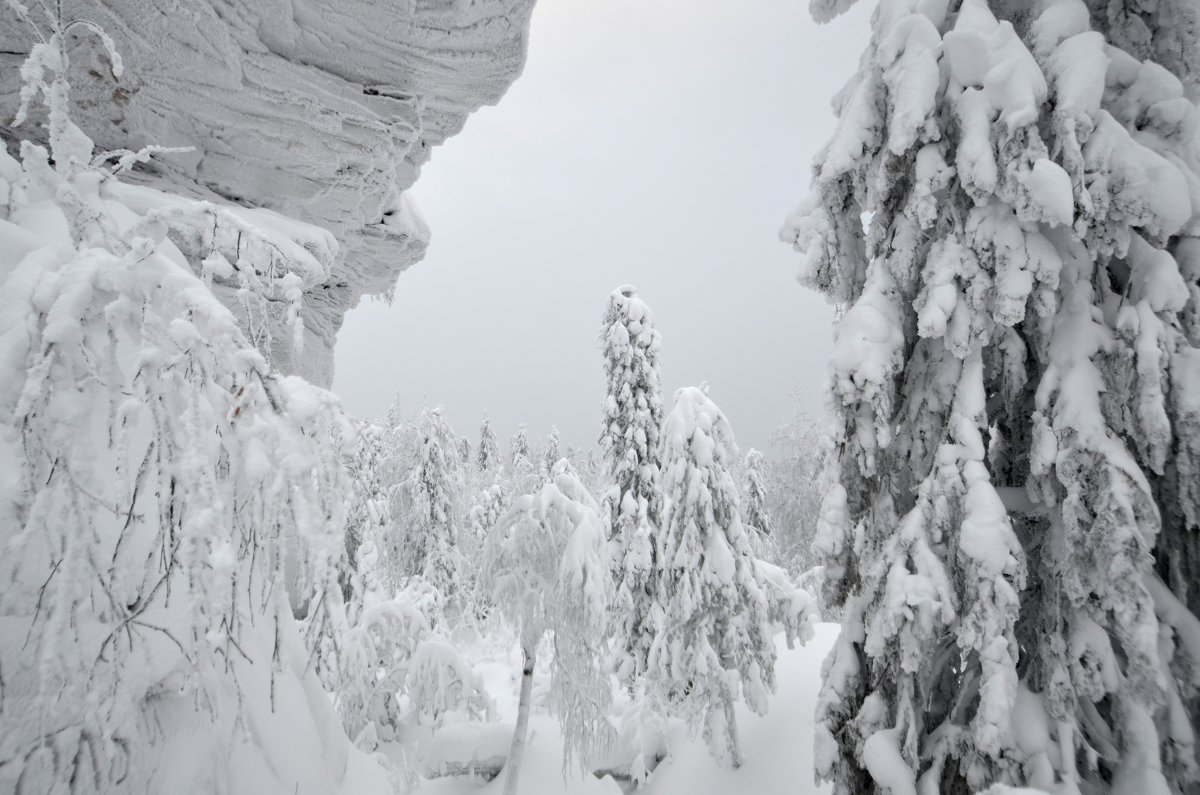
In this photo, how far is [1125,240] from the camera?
313cm

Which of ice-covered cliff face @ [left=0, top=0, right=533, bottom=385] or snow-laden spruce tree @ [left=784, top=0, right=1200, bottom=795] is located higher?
ice-covered cliff face @ [left=0, top=0, right=533, bottom=385]

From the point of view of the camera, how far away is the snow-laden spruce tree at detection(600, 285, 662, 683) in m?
13.0

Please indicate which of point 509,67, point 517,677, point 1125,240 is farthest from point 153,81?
point 517,677

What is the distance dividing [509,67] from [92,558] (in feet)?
23.2

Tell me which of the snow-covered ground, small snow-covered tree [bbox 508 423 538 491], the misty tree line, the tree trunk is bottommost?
the snow-covered ground

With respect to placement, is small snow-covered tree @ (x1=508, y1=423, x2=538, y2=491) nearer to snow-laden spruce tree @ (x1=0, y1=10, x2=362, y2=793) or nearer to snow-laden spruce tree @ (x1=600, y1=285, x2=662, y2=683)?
snow-laden spruce tree @ (x1=600, y1=285, x2=662, y2=683)

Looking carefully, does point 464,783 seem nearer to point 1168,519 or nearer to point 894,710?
point 894,710

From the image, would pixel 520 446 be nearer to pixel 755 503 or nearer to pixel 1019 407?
pixel 755 503

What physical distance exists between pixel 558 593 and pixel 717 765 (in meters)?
7.23

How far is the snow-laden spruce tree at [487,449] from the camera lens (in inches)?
1407

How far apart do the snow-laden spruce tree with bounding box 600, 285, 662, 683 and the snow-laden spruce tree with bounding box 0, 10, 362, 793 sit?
451 inches

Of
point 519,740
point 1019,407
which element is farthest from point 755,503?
point 1019,407

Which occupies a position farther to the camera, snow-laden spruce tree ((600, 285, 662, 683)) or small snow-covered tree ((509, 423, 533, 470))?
small snow-covered tree ((509, 423, 533, 470))

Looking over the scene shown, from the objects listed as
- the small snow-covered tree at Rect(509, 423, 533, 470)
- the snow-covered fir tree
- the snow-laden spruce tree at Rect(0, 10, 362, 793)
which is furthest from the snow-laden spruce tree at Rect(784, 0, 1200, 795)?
the small snow-covered tree at Rect(509, 423, 533, 470)
